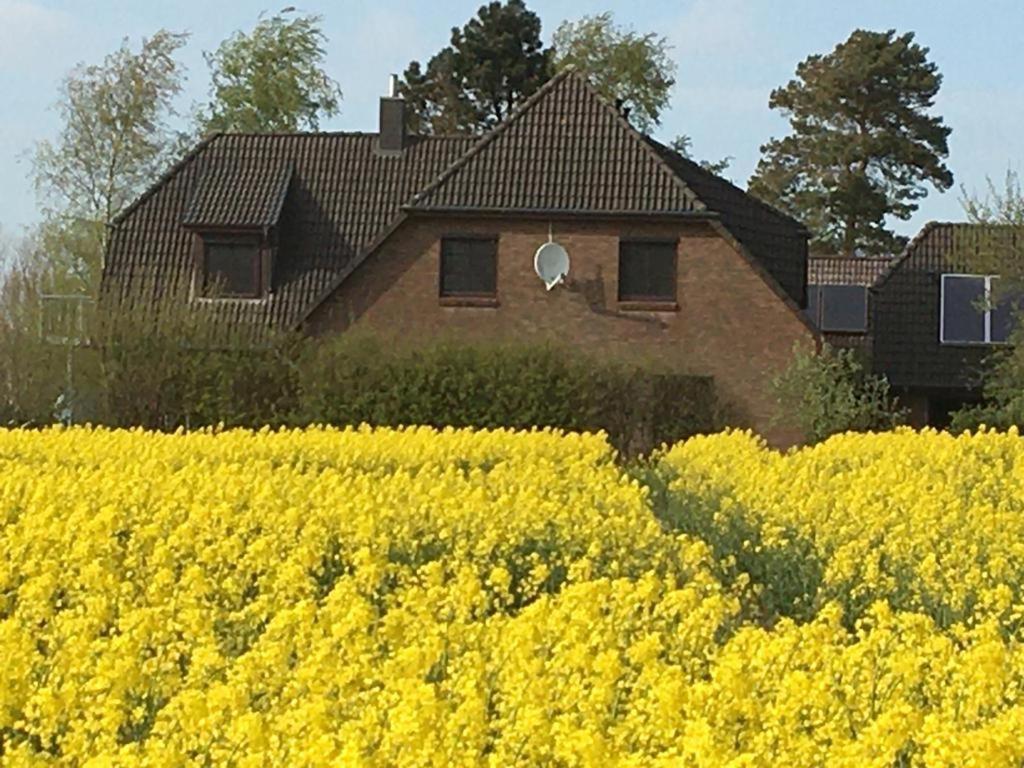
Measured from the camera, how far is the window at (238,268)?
36906 millimetres

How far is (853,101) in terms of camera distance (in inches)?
2586

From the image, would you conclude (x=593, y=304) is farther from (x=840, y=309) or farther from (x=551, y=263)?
(x=840, y=309)

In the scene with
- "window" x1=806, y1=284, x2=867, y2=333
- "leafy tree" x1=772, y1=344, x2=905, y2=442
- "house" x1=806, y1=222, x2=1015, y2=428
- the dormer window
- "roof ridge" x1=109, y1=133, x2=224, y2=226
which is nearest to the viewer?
"leafy tree" x1=772, y1=344, x2=905, y2=442

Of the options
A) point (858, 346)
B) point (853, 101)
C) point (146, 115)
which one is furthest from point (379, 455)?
point (853, 101)

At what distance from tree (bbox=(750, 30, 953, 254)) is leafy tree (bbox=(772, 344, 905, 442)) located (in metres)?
33.6

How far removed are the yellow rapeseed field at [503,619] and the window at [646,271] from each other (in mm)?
18465

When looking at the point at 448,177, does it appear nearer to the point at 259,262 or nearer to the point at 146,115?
the point at 259,262

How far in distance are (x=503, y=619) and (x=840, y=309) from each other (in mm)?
36117

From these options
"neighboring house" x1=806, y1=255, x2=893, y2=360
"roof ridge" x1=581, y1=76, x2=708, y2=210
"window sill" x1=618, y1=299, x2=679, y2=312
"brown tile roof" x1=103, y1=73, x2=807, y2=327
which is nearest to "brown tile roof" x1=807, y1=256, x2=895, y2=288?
"neighboring house" x1=806, y1=255, x2=893, y2=360

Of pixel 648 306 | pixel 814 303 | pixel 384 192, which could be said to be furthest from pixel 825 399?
pixel 814 303

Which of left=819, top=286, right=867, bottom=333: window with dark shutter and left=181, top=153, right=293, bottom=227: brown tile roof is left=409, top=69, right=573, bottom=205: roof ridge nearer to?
left=181, top=153, right=293, bottom=227: brown tile roof

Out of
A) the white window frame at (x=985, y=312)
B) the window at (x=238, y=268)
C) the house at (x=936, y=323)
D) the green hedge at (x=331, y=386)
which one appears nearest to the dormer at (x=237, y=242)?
the window at (x=238, y=268)

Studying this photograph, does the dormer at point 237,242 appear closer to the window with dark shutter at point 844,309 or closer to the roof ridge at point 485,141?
the roof ridge at point 485,141

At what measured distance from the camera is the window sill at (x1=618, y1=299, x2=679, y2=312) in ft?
111
